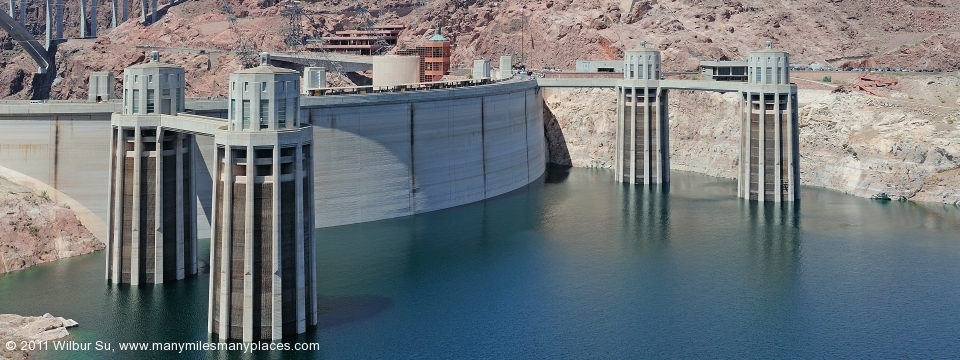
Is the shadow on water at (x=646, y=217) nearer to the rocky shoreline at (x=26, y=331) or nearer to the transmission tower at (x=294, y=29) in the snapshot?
the rocky shoreline at (x=26, y=331)

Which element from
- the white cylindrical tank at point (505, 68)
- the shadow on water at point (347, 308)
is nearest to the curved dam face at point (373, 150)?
the white cylindrical tank at point (505, 68)

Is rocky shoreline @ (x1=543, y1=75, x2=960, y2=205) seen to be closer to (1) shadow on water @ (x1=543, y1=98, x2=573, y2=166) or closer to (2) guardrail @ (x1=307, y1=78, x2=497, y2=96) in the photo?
(1) shadow on water @ (x1=543, y1=98, x2=573, y2=166)

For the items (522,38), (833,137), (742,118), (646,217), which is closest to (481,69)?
(742,118)

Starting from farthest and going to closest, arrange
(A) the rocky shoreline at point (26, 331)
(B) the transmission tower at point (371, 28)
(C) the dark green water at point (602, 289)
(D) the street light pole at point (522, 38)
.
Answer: (B) the transmission tower at point (371, 28) < (D) the street light pole at point (522, 38) < (C) the dark green water at point (602, 289) < (A) the rocky shoreline at point (26, 331)

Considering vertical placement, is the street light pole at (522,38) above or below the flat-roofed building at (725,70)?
above

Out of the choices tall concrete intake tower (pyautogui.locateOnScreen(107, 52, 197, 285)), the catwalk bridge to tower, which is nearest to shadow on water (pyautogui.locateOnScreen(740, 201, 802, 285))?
the catwalk bridge to tower

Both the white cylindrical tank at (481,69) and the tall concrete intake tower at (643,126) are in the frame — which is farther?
the white cylindrical tank at (481,69)

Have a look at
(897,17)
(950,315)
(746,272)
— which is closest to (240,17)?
(897,17)

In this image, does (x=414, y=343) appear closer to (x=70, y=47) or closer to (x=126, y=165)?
(x=126, y=165)
